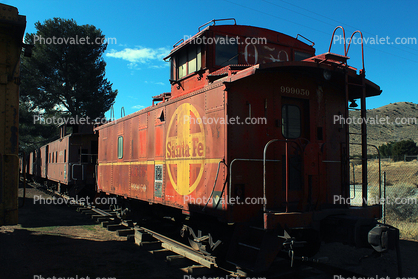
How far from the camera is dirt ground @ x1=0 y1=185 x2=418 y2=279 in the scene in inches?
232

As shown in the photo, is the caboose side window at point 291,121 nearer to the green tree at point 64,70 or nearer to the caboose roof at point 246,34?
the caboose roof at point 246,34

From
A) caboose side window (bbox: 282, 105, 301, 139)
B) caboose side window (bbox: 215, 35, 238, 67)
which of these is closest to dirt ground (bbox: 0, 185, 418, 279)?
caboose side window (bbox: 282, 105, 301, 139)

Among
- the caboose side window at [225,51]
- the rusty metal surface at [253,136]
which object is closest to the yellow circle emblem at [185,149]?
the rusty metal surface at [253,136]

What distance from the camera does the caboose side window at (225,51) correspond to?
680cm

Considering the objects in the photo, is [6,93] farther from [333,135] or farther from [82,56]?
[82,56]

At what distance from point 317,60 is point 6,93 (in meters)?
5.14

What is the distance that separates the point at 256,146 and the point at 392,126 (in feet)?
227

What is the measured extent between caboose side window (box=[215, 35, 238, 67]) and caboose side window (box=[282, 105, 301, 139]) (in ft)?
5.30

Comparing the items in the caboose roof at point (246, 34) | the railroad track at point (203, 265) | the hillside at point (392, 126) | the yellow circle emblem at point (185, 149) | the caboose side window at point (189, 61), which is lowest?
the railroad track at point (203, 265)

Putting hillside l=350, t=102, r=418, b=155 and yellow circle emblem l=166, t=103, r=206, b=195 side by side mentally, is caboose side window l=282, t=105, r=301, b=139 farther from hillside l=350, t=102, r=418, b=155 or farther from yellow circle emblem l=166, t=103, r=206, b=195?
hillside l=350, t=102, r=418, b=155

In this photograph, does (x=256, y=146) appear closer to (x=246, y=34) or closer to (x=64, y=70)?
(x=246, y=34)

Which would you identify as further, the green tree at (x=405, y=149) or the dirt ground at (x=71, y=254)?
the green tree at (x=405, y=149)

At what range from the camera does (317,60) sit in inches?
226

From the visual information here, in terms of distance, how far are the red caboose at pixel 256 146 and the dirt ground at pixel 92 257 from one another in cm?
104
